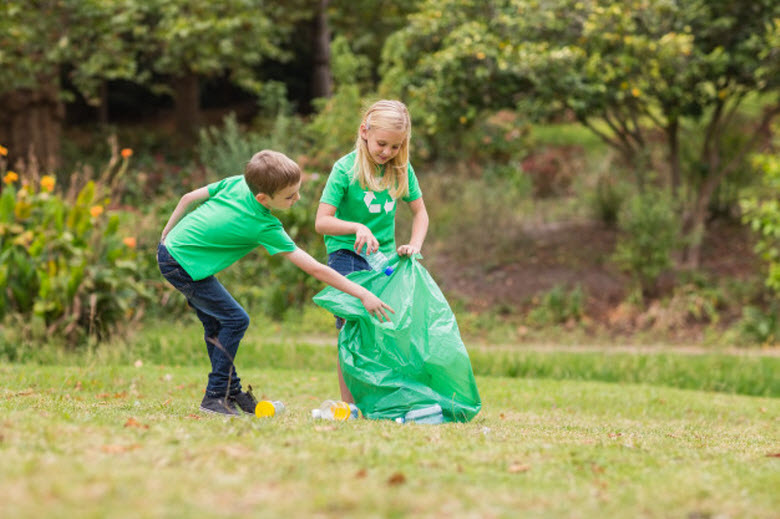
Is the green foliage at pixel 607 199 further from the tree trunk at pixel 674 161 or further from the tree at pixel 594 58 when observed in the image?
the tree at pixel 594 58

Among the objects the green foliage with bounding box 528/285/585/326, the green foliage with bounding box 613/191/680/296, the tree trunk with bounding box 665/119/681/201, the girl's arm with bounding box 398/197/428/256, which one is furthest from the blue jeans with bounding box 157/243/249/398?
the tree trunk with bounding box 665/119/681/201

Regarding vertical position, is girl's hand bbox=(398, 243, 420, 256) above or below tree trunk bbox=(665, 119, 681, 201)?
below

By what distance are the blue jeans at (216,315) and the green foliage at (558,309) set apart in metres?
7.66

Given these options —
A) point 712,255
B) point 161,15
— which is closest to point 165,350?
point 161,15

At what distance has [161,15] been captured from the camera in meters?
14.8

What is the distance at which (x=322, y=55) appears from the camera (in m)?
19.9

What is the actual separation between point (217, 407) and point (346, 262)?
1.15m

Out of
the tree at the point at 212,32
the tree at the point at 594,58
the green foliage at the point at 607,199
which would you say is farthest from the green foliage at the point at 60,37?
the green foliage at the point at 607,199

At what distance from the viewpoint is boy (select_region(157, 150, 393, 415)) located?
14.8 feet

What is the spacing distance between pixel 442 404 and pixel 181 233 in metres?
1.80

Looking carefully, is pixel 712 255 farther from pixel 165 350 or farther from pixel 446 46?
pixel 165 350

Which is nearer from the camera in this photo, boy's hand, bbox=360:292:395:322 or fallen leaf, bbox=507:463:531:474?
fallen leaf, bbox=507:463:531:474

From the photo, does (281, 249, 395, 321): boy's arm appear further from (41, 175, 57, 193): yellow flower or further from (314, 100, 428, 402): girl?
(41, 175, 57, 193): yellow flower

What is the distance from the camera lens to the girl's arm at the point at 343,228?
4.72 m
